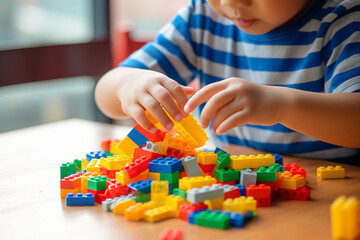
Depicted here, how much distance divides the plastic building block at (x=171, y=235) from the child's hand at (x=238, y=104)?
0.19 meters

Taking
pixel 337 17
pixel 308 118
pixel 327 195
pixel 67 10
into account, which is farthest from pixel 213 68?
pixel 67 10

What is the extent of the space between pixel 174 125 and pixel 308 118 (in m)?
0.20

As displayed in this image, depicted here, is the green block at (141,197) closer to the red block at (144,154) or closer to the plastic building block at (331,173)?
the red block at (144,154)

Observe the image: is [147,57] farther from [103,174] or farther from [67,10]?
[67,10]

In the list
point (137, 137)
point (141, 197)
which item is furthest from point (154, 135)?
point (141, 197)

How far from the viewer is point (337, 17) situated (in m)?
0.90

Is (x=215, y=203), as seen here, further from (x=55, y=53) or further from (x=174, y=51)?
(x=55, y=53)

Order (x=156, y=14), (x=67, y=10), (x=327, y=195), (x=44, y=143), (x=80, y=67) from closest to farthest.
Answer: (x=327, y=195) < (x=44, y=143) < (x=80, y=67) < (x=67, y=10) < (x=156, y=14)

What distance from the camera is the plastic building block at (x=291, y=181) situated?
2.15 feet

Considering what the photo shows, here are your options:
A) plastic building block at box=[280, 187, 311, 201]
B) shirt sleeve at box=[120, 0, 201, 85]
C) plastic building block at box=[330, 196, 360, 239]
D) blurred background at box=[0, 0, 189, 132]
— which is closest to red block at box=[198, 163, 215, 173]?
plastic building block at box=[280, 187, 311, 201]

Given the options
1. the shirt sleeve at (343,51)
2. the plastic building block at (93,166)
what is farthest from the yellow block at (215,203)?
the shirt sleeve at (343,51)

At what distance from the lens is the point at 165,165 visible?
25.4 inches

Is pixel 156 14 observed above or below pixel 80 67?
above

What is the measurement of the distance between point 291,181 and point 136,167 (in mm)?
204
